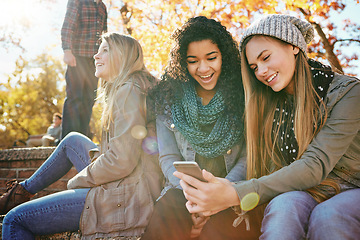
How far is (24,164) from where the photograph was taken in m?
3.62

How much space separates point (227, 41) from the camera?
7.51 feet

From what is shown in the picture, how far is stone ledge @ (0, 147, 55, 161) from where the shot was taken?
3.48 m

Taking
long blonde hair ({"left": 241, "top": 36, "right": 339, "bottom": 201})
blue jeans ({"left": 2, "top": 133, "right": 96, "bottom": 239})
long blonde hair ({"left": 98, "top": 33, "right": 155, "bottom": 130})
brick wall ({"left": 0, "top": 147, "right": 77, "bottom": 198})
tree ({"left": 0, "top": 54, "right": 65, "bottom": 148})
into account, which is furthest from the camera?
tree ({"left": 0, "top": 54, "right": 65, "bottom": 148})

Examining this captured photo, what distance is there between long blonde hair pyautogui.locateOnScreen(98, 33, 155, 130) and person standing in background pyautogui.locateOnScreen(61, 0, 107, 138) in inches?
65.4

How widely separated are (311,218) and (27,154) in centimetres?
325

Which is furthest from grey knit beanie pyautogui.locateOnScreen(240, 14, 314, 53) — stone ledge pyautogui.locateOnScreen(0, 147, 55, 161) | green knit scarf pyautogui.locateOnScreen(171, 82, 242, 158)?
stone ledge pyautogui.locateOnScreen(0, 147, 55, 161)

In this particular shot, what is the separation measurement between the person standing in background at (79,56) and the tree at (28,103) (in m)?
20.9

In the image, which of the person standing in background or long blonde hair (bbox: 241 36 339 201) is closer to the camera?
long blonde hair (bbox: 241 36 339 201)

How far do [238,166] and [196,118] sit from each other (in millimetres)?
434

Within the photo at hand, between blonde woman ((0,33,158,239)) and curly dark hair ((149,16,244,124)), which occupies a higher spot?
curly dark hair ((149,16,244,124))

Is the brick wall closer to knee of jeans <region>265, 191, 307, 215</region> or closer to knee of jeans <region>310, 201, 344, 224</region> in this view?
knee of jeans <region>265, 191, 307, 215</region>

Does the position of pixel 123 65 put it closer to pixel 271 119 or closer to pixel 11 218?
pixel 271 119

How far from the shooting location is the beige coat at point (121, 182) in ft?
6.59

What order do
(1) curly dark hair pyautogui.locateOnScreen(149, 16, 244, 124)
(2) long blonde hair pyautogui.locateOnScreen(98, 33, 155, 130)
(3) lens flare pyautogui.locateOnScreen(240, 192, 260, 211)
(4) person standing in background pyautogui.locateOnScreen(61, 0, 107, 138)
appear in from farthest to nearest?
(4) person standing in background pyautogui.locateOnScreen(61, 0, 107, 138), (2) long blonde hair pyautogui.locateOnScreen(98, 33, 155, 130), (1) curly dark hair pyautogui.locateOnScreen(149, 16, 244, 124), (3) lens flare pyautogui.locateOnScreen(240, 192, 260, 211)
